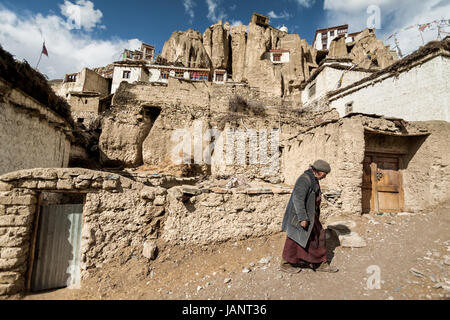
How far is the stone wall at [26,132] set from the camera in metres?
4.99

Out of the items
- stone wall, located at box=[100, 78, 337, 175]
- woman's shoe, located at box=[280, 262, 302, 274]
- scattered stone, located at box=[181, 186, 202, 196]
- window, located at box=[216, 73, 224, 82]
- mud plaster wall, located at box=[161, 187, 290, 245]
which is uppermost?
window, located at box=[216, 73, 224, 82]

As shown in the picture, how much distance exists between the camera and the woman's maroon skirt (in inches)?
112

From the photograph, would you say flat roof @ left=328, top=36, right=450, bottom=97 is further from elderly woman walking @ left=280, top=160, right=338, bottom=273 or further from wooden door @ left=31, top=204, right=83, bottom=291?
wooden door @ left=31, top=204, right=83, bottom=291

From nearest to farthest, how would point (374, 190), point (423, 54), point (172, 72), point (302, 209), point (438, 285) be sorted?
point (438, 285), point (302, 209), point (374, 190), point (423, 54), point (172, 72)

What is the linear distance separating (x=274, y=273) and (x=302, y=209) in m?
1.15

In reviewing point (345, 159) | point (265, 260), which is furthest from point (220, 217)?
point (345, 159)

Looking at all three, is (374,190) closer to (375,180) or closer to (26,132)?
(375,180)

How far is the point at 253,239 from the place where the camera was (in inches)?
150

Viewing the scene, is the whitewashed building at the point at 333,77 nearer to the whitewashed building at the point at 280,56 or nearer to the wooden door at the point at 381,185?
the whitewashed building at the point at 280,56

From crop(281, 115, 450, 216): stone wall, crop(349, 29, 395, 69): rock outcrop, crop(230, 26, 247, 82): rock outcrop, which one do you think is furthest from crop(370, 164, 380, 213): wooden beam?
crop(230, 26, 247, 82): rock outcrop

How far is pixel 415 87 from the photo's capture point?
873 cm

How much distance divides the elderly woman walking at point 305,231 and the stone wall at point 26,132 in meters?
7.29
